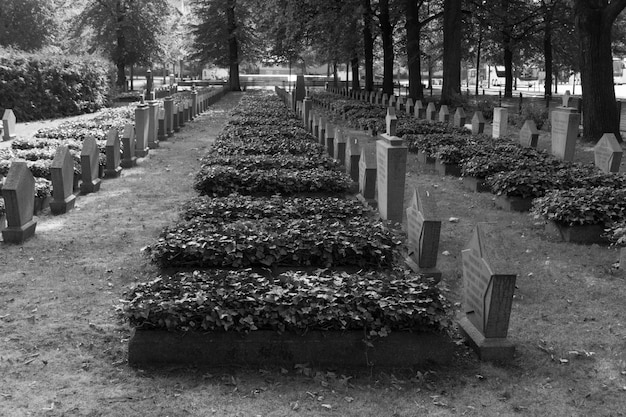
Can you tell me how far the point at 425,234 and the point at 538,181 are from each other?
431cm

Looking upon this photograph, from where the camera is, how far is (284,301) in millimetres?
5352

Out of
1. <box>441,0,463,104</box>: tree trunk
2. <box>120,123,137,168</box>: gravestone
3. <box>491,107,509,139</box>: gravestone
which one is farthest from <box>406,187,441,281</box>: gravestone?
<box>441,0,463,104</box>: tree trunk

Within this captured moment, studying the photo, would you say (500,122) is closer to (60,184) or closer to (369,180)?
(369,180)

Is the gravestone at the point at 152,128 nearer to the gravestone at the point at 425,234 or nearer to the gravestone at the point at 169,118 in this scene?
the gravestone at the point at 169,118

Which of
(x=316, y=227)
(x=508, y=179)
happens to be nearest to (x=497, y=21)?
(x=508, y=179)

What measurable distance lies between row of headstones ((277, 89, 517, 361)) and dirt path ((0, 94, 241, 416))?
2866 mm

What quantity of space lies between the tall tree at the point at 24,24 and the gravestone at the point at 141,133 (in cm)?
3648

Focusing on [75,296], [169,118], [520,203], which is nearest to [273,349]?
[75,296]

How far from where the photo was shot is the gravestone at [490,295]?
17.1ft

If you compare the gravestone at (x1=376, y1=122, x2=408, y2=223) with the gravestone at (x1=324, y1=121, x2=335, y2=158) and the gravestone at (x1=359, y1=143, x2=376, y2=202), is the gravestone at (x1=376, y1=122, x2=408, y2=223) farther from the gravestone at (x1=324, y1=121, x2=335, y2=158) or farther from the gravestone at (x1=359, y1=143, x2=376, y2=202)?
the gravestone at (x1=324, y1=121, x2=335, y2=158)

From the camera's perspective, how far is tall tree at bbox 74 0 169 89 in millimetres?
46938

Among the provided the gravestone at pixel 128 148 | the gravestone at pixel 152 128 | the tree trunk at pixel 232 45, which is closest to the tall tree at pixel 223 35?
the tree trunk at pixel 232 45

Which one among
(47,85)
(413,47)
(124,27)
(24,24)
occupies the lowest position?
(47,85)

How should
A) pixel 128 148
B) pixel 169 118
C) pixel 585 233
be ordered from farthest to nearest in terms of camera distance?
pixel 169 118 < pixel 128 148 < pixel 585 233
